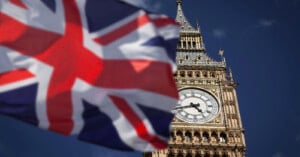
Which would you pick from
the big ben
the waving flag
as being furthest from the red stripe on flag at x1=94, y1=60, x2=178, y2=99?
the big ben

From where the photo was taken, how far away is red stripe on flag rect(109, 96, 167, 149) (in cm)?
1503

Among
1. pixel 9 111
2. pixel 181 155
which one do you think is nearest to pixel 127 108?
pixel 9 111

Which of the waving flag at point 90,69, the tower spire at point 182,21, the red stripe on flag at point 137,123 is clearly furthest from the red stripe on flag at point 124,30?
the tower spire at point 182,21

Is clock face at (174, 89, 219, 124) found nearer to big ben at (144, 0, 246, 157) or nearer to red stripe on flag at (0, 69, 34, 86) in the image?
big ben at (144, 0, 246, 157)

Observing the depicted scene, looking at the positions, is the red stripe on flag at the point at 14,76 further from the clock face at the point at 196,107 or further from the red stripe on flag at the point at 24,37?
the clock face at the point at 196,107

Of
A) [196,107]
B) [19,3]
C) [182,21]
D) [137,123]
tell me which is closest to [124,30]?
[137,123]

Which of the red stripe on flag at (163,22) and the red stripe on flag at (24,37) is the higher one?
the red stripe on flag at (163,22)

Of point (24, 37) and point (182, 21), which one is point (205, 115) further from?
point (24, 37)

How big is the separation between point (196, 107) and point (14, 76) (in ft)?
114

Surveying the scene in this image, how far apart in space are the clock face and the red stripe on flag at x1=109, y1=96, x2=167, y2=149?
33.2 m

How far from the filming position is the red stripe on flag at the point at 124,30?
15.9 meters

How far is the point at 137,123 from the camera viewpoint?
599 inches

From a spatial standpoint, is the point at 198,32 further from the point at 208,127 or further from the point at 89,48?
the point at 89,48

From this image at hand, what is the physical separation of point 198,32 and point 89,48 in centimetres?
4714
